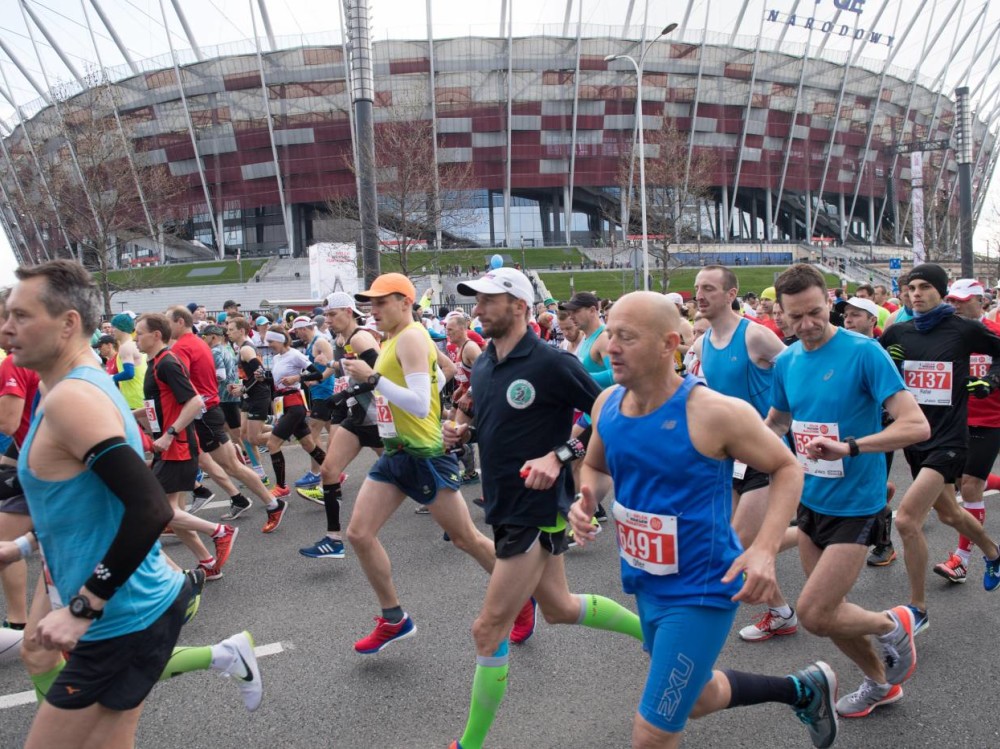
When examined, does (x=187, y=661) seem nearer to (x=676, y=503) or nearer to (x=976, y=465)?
(x=676, y=503)

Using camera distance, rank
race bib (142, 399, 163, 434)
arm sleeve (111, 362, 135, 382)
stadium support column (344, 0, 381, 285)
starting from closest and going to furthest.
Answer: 1. race bib (142, 399, 163, 434)
2. arm sleeve (111, 362, 135, 382)
3. stadium support column (344, 0, 381, 285)

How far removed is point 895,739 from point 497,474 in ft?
6.63

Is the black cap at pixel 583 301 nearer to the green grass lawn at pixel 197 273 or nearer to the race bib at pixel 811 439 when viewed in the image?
the race bib at pixel 811 439

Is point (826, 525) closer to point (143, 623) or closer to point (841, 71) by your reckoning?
point (143, 623)

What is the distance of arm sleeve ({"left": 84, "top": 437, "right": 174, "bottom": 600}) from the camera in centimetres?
204

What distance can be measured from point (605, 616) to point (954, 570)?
2794 millimetres

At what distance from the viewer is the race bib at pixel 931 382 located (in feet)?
14.5

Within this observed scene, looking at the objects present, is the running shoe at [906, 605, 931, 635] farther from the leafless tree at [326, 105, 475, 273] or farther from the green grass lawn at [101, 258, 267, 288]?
the green grass lawn at [101, 258, 267, 288]

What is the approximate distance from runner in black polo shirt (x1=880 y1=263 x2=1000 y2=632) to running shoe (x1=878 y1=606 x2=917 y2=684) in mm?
1193

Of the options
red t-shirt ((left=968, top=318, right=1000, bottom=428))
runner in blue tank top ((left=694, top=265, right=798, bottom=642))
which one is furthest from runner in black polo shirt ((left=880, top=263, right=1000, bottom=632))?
runner in blue tank top ((left=694, top=265, right=798, bottom=642))

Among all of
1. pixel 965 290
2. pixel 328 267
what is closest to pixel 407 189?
pixel 328 267

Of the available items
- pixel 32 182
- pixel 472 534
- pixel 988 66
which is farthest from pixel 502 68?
pixel 472 534

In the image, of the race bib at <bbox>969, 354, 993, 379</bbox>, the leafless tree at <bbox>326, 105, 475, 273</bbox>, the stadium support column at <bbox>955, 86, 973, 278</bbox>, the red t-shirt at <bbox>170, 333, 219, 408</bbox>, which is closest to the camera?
the race bib at <bbox>969, 354, 993, 379</bbox>

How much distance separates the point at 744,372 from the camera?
4.34 metres
